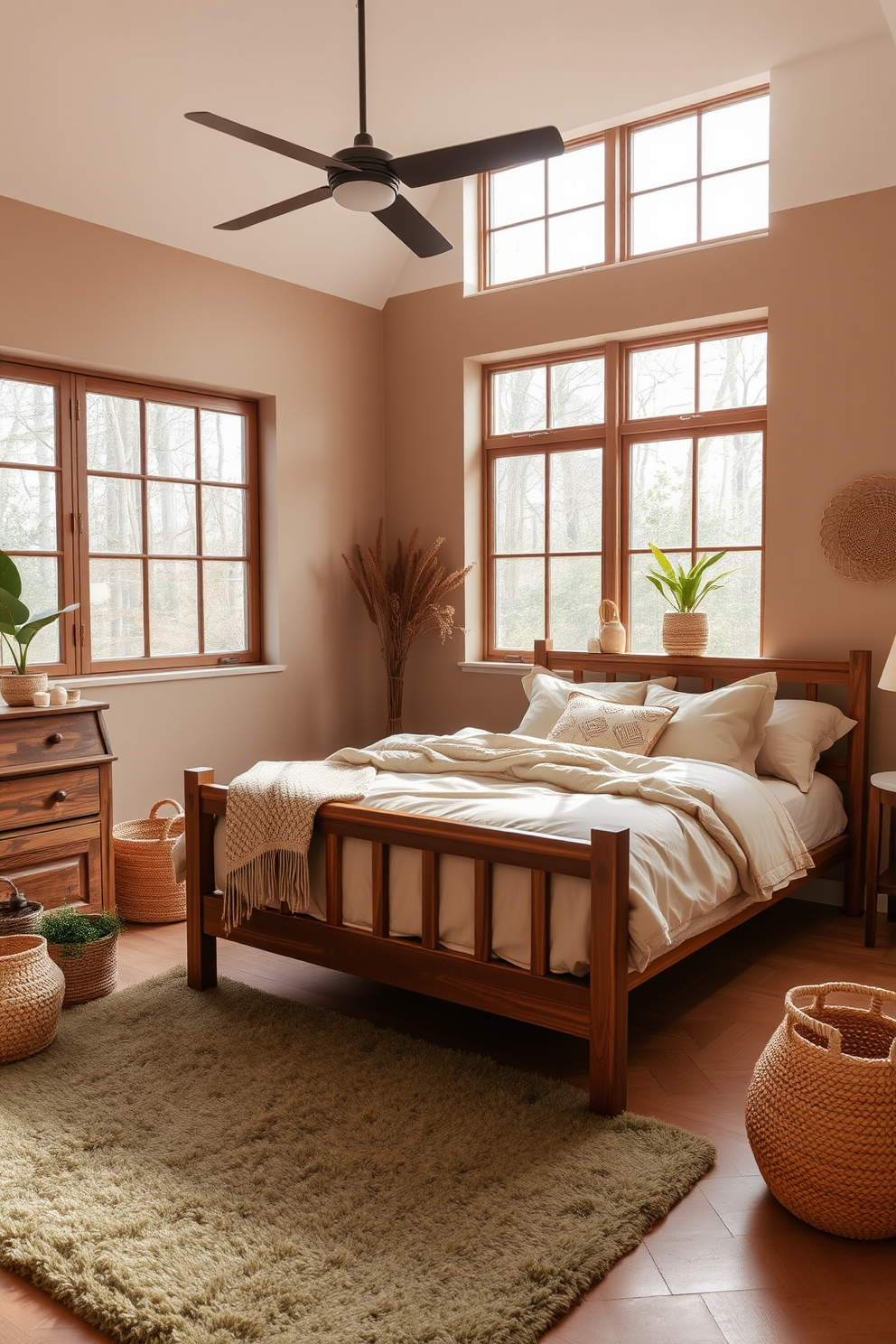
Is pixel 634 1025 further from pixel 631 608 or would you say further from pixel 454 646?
pixel 454 646

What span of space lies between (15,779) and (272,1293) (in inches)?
88.1

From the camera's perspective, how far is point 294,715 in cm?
520

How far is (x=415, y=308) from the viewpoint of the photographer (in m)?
5.48

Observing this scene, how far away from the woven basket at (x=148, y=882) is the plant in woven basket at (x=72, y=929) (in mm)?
747

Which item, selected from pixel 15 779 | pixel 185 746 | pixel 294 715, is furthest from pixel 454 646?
pixel 15 779

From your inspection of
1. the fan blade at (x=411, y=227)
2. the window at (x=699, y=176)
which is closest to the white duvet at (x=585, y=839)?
the fan blade at (x=411, y=227)

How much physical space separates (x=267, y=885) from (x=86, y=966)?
647 millimetres

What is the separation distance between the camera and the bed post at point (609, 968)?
2.36 m

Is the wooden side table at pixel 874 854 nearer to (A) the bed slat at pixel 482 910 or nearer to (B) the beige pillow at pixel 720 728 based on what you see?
(B) the beige pillow at pixel 720 728

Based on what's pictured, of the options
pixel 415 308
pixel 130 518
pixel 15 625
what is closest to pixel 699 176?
pixel 415 308

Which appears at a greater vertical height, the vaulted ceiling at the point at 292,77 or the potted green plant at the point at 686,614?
the vaulted ceiling at the point at 292,77

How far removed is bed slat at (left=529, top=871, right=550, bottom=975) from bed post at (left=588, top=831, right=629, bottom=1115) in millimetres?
142

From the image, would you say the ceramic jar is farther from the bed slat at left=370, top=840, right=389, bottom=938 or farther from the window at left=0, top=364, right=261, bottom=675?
the bed slat at left=370, top=840, right=389, bottom=938

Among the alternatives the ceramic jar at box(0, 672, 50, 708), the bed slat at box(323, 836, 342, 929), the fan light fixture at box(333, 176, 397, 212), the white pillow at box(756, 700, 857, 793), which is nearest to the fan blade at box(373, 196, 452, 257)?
the fan light fixture at box(333, 176, 397, 212)
